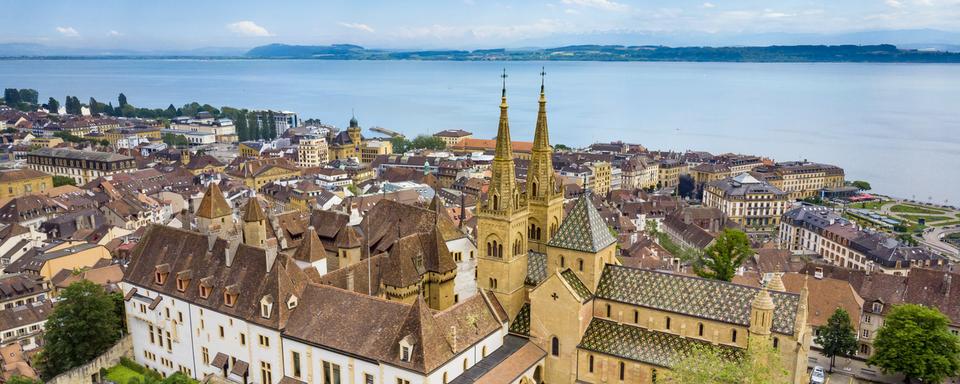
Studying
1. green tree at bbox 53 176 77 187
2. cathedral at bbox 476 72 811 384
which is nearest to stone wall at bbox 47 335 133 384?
cathedral at bbox 476 72 811 384

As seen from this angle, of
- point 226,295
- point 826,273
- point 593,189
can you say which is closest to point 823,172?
point 593,189

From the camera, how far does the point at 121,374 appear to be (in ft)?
169

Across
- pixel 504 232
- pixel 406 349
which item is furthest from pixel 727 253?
pixel 406 349

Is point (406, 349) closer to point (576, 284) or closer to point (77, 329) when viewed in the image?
point (576, 284)

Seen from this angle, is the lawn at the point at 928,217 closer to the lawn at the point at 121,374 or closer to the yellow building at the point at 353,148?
the yellow building at the point at 353,148

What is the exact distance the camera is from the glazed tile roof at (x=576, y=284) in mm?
43844

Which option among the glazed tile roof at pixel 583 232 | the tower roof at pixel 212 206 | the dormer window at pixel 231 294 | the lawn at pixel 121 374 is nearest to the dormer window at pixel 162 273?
the tower roof at pixel 212 206

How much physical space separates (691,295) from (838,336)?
63.0 ft

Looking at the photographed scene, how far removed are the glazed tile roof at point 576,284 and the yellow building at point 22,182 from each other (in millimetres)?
109445

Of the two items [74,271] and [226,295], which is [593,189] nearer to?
[74,271]

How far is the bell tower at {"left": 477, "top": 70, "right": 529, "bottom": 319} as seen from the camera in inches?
1790

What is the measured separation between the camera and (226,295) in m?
45.6

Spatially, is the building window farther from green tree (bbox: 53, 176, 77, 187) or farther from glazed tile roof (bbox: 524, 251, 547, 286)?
green tree (bbox: 53, 176, 77, 187)

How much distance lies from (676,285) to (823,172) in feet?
445
